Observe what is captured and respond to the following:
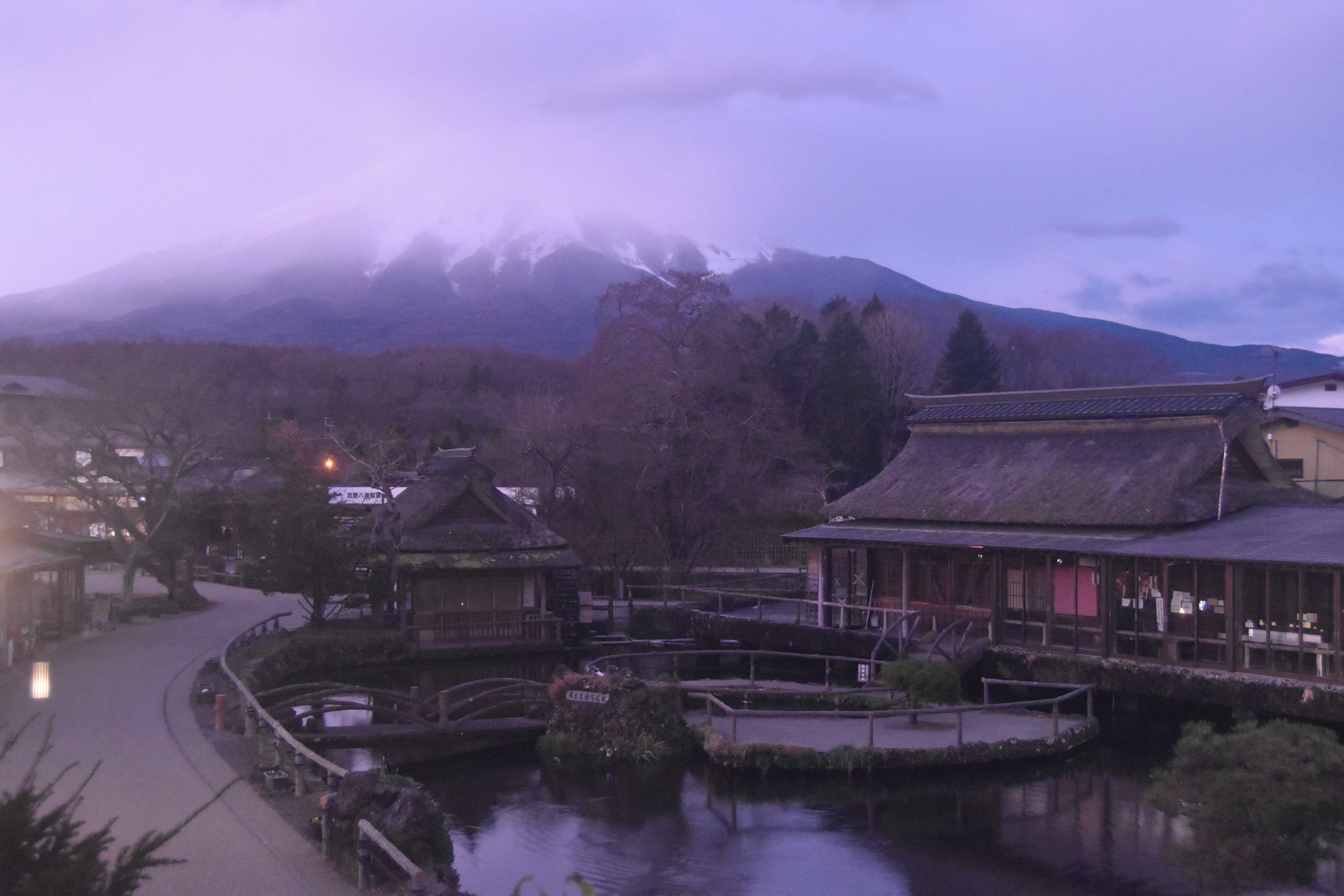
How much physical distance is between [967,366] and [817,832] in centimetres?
4397

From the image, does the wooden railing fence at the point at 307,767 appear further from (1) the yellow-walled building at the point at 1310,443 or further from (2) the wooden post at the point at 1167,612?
(1) the yellow-walled building at the point at 1310,443

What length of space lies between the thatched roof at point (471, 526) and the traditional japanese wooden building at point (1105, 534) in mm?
6949

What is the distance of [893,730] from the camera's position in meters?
18.3

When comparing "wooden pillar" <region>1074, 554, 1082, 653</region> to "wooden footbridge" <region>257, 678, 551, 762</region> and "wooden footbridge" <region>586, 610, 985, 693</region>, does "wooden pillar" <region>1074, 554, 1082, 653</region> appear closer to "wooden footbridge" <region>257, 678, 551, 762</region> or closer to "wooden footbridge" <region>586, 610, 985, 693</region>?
"wooden footbridge" <region>586, 610, 985, 693</region>

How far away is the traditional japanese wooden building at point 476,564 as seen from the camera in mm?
28156

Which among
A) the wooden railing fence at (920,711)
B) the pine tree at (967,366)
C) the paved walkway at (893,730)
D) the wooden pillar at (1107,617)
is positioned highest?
the pine tree at (967,366)

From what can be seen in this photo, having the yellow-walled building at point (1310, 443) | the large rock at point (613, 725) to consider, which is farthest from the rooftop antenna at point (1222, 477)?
the large rock at point (613, 725)

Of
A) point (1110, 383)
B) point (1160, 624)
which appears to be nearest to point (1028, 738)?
point (1160, 624)

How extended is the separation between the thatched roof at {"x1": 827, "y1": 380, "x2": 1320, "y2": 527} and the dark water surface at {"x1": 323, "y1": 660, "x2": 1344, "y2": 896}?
677 cm

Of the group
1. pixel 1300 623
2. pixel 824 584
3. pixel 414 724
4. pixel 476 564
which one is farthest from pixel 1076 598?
pixel 476 564

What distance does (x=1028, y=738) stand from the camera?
17.5 metres

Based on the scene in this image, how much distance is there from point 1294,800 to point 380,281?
16794 cm

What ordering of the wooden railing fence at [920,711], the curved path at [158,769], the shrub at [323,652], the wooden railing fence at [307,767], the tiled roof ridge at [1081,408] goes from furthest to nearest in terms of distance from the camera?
1. the tiled roof ridge at [1081,408]
2. the shrub at [323,652]
3. the wooden railing fence at [920,711]
4. the curved path at [158,769]
5. the wooden railing fence at [307,767]

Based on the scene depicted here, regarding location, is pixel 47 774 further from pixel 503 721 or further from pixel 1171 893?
pixel 1171 893
